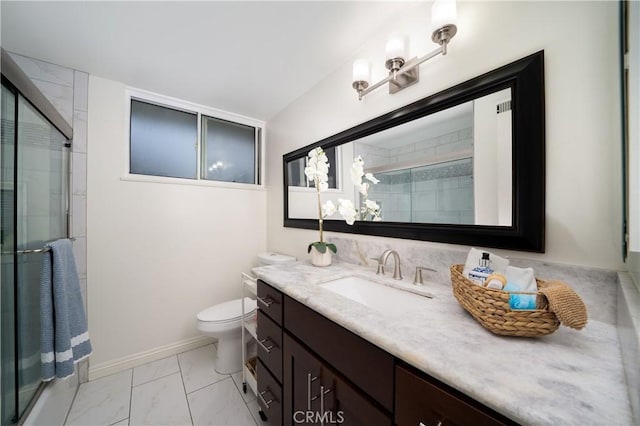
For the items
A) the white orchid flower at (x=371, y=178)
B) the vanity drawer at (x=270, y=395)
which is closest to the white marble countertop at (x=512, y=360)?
the vanity drawer at (x=270, y=395)

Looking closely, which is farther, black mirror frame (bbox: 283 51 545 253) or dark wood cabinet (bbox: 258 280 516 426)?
black mirror frame (bbox: 283 51 545 253)

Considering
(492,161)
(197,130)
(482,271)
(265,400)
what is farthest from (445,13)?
(197,130)

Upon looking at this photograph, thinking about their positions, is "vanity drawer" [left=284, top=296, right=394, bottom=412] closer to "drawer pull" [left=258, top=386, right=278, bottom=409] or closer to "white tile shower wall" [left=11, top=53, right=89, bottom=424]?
"drawer pull" [left=258, top=386, right=278, bottom=409]

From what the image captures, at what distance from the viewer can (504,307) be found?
0.59 m

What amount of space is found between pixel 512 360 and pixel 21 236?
2001 mm

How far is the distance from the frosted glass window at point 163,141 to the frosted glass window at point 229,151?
11 cm

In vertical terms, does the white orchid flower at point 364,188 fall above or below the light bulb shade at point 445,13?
below

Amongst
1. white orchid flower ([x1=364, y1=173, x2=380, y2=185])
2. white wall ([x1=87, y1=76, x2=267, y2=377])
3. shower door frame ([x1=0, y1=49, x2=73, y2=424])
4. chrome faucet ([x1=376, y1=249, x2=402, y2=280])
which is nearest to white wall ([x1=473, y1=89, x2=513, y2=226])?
chrome faucet ([x1=376, y1=249, x2=402, y2=280])

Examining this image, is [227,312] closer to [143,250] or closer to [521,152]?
[143,250]

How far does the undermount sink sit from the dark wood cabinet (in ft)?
0.86

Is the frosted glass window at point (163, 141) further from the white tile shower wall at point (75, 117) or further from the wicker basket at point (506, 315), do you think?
the wicker basket at point (506, 315)

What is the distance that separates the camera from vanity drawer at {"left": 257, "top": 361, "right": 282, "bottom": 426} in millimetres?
1135

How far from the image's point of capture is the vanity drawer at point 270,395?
1.13 meters

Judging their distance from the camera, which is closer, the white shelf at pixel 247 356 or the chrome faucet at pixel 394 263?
the chrome faucet at pixel 394 263
